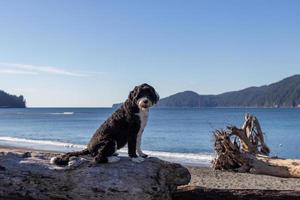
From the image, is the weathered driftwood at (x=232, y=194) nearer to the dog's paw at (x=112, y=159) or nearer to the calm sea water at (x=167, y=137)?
the dog's paw at (x=112, y=159)

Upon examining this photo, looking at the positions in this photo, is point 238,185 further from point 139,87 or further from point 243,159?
point 139,87

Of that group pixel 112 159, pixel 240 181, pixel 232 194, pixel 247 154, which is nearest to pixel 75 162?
pixel 112 159

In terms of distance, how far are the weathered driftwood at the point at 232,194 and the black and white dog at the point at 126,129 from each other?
3.62 ft

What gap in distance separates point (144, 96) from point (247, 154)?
1100 centimetres

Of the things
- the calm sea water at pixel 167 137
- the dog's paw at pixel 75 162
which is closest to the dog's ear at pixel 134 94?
the dog's paw at pixel 75 162

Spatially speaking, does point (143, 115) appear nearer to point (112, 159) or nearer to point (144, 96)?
point (144, 96)

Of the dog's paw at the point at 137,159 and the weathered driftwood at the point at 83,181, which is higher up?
the dog's paw at the point at 137,159

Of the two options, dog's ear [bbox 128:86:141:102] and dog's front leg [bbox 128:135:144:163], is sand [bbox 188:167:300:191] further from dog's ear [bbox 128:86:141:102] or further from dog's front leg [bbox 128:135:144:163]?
dog's ear [bbox 128:86:141:102]

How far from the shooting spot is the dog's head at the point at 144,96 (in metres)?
8.89

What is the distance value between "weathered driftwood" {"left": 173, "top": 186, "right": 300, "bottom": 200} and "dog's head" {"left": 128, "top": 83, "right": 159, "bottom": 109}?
1715 mm

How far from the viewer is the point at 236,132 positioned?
19938mm

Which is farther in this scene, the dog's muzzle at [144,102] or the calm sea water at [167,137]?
the calm sea water at [167,137]

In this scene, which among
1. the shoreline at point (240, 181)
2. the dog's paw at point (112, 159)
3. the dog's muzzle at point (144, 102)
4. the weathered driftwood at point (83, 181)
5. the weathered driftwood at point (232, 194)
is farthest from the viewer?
the shoreline at point (240, 181)

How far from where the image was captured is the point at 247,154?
19234 mm
